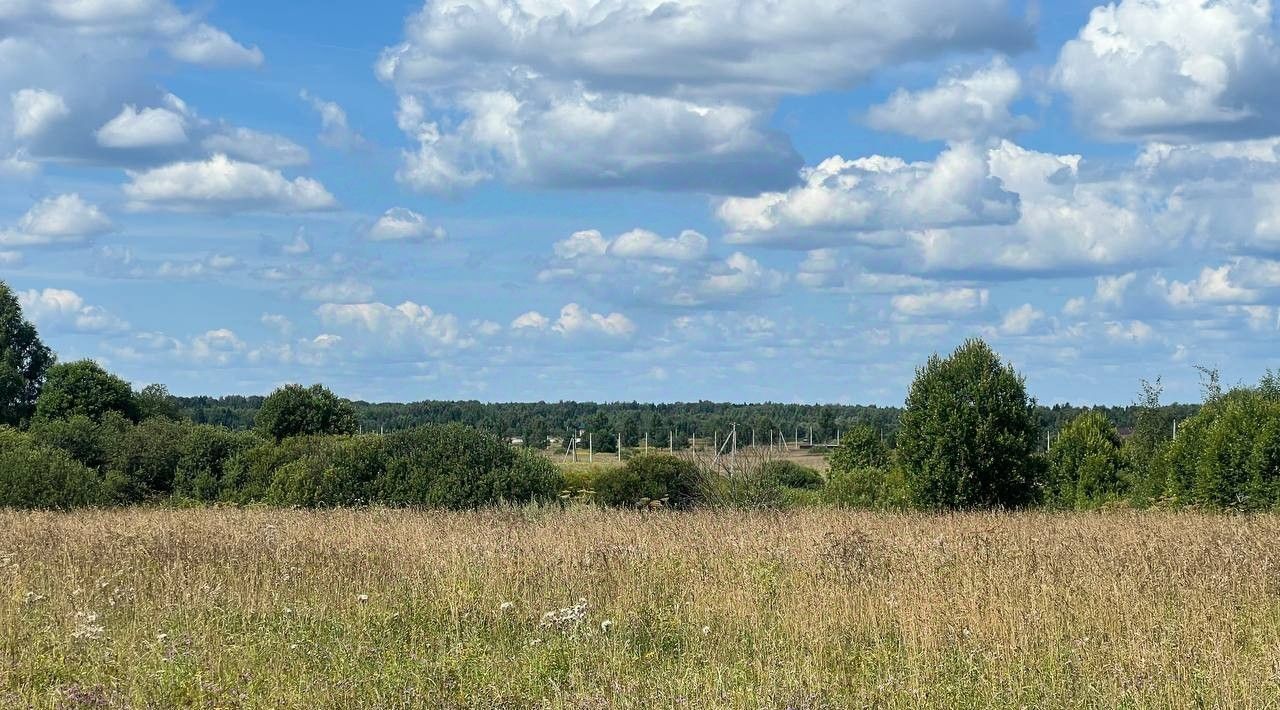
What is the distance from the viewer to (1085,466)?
32750mm

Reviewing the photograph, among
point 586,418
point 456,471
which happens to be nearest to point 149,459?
point 456,471

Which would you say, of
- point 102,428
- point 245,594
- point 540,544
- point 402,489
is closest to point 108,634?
point 245,594

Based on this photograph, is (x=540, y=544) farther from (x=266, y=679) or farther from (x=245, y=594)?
(x=266, y=679)

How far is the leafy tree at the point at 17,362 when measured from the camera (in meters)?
68.7

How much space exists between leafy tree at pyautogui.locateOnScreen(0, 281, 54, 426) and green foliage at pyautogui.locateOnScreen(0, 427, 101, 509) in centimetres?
4327

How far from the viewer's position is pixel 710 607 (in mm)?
11195

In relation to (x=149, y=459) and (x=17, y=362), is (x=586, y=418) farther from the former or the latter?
(x=149, y=459)

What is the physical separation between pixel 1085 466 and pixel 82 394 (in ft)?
159

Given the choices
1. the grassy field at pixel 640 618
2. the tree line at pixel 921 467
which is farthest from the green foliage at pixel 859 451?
the grassy field at pixel 640 618

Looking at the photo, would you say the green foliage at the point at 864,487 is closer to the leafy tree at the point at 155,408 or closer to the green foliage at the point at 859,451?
the green foliage at the point at 859,451

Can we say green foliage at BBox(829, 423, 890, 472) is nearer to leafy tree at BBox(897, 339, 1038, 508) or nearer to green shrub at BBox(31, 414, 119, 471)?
leafy tree at BBox(897, 339, 1038, 508)

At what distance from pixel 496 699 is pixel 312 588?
4.81 meters

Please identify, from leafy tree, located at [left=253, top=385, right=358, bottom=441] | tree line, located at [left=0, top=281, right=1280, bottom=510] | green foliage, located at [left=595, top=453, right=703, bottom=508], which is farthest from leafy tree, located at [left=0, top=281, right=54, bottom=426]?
green foliage, located at [left=595, top=453, right=703, bottom=508]

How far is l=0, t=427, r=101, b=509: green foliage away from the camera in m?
27.0
